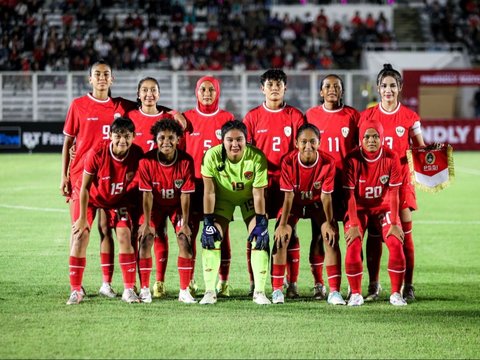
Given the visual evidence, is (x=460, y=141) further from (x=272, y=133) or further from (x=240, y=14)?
(x=272, y=133)

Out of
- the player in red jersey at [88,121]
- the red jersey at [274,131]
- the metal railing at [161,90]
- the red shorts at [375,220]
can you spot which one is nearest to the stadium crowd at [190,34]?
the metal railing at [161,90]

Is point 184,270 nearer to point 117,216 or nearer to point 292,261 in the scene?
point 117,216

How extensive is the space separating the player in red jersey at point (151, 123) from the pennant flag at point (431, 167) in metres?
2.16

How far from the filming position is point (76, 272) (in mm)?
8414

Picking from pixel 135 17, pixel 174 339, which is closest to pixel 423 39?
pixel 135 17

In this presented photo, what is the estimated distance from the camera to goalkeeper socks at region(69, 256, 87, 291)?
8.40 metres

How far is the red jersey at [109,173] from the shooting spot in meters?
8.43

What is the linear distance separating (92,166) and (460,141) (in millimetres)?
23702

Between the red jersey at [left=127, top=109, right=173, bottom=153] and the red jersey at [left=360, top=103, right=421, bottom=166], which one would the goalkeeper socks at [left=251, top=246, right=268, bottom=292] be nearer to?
the red jersey at [left=127, top=109, right=173, bottom=153]

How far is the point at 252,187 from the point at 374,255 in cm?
136

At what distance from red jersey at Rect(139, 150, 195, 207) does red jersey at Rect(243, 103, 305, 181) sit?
827 mm

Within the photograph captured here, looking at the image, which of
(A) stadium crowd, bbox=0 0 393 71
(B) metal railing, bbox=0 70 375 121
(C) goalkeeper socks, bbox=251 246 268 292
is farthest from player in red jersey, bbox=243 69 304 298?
(A) stadium crowd, bbox=0 0 393 71

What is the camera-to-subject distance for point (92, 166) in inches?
331

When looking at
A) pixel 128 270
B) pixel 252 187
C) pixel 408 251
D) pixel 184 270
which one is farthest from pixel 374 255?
pixel 128 270
